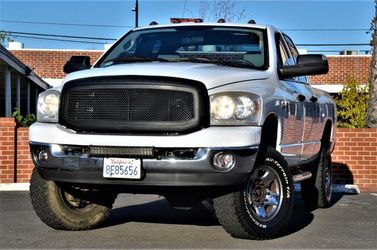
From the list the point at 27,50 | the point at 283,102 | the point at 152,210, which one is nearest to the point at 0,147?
the point at 152,210

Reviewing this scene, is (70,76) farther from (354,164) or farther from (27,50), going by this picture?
(27,50)

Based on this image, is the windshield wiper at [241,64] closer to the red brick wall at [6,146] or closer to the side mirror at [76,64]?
the side mirror at [76,64]

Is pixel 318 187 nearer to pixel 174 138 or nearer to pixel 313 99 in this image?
pixel 313 99

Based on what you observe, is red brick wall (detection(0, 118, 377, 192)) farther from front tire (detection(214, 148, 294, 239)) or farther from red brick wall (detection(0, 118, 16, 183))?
front tire (detection(214, 148, 294, 239))

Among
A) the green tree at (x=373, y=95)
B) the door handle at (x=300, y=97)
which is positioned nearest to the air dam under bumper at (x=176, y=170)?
the door handle at (x=300, y=97)

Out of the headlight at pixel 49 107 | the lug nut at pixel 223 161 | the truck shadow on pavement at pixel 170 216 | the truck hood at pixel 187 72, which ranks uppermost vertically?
the truck hood at pixel 187 72

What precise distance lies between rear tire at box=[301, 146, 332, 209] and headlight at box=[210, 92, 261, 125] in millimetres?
3092

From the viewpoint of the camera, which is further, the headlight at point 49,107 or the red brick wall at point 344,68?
the red brick wall at point 344,68

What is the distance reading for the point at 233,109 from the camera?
5.59 m

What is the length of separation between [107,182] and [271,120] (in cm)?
161

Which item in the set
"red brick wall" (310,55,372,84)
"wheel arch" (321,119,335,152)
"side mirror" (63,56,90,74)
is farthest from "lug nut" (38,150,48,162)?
"red brick wall" (310,55,372,84)

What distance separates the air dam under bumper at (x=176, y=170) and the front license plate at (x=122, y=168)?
41 mm

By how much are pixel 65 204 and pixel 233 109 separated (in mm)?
1898

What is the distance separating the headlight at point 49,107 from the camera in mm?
6000
